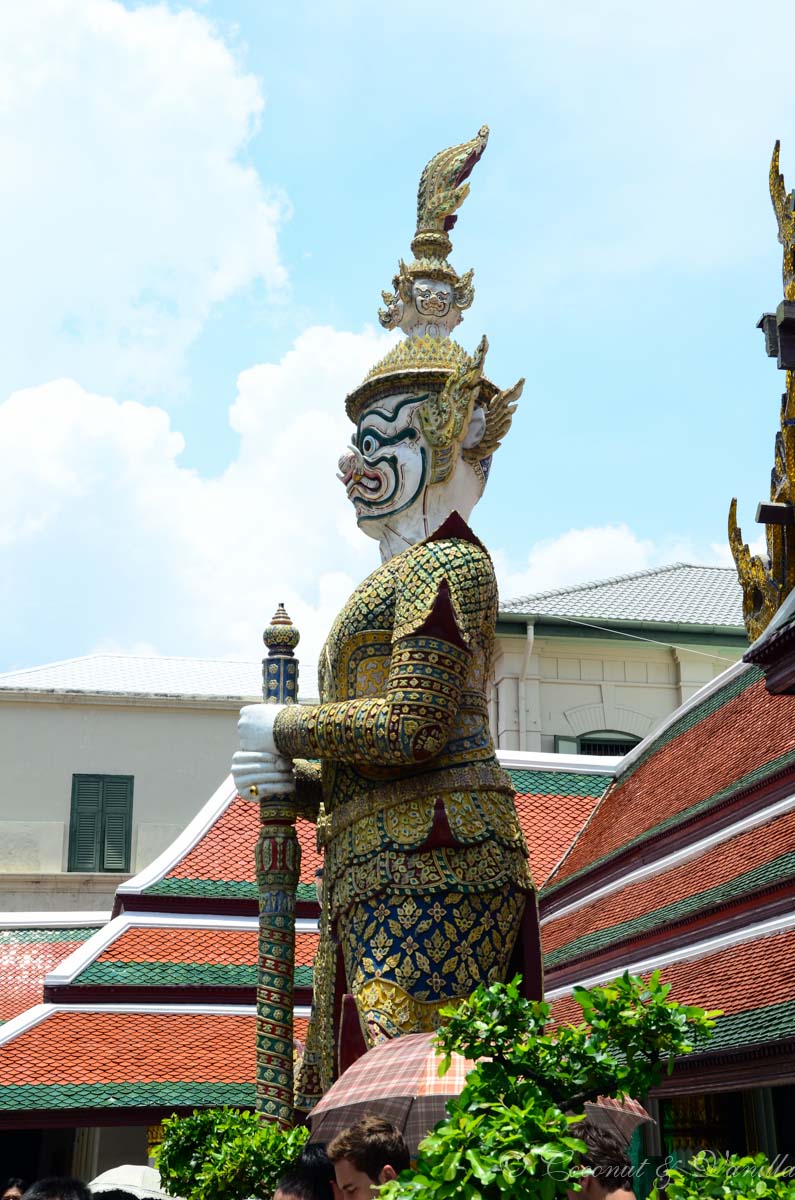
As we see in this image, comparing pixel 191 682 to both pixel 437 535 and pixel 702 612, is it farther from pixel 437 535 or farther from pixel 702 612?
pixel 437 535

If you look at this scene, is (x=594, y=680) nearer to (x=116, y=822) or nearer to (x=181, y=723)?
(x=181, y=723)

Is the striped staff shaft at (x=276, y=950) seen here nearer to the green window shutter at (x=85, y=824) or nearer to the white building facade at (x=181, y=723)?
the white building facade at (x=181, y=723)

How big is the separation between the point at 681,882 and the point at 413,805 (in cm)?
308

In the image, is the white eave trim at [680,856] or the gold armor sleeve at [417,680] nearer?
the gold armor sleeve at [417,680]

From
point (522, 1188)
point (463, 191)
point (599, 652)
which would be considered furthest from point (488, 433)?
point (599, 652)

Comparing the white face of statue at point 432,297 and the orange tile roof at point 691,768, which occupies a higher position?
the white face of statue at point 432,297

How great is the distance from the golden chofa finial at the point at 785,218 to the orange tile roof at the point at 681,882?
290 centimetres

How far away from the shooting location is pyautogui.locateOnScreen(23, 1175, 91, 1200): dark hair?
15.5ft

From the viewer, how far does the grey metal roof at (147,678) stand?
2031cm

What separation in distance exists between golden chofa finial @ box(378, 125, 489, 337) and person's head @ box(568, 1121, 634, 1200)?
4.05 metres

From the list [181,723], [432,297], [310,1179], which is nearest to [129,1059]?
[432,297]

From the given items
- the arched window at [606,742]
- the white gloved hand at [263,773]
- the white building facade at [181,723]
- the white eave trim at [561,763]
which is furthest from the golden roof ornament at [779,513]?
the arched window at [606,742]

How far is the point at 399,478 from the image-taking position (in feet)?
21.5

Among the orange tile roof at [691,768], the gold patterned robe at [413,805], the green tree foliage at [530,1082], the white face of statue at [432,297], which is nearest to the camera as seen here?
the green tree foliage at [530,1082]
